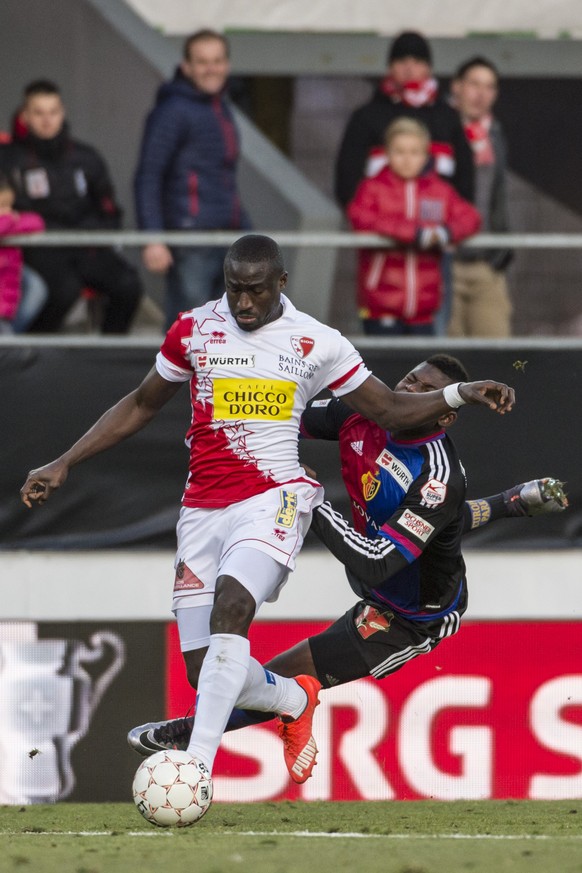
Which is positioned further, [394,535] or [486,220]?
[486,220]

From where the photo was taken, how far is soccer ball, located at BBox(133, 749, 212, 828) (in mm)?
5703

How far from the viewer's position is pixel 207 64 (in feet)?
31.0

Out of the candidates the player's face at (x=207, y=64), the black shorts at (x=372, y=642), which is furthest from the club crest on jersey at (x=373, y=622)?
the player's face at (x=207, y=64)

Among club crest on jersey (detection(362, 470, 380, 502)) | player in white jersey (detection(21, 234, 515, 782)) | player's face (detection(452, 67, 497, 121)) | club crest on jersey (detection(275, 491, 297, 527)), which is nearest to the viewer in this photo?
player in white jersey (detection(21, 234, 515, 782))

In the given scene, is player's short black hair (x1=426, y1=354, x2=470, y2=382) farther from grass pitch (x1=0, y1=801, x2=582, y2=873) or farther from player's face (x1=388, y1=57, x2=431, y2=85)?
player's face (x1=388, y1=57, x2=431, y2=85)

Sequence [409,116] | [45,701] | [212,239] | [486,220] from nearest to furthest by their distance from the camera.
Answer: [212,239]
[409,116]
[45,701]
[486,220]

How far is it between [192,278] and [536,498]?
10.1ft

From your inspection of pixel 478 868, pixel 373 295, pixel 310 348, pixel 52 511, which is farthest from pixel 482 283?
pixel 478 868

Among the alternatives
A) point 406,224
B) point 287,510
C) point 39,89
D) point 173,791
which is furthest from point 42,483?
point 39,89

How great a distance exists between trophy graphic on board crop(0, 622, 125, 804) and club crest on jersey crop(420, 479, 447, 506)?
368cm

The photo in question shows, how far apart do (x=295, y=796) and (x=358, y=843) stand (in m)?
4.21

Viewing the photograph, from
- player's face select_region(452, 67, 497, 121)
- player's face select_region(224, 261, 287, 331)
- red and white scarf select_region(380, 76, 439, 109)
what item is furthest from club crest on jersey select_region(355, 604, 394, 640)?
player's face select_region(452, 67, 497, 121)

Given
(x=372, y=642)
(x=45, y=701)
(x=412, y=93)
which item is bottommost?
(x=45, y=701)

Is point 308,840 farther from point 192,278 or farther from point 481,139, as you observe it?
point 481,139
